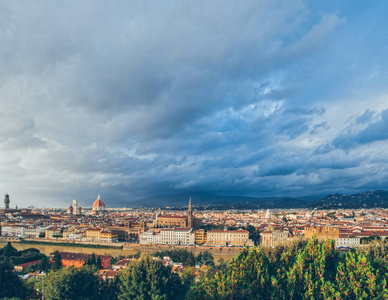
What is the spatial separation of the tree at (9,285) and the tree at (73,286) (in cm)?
232

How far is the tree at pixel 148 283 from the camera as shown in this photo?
12523mm

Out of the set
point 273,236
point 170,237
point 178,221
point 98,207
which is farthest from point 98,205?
point 273,236

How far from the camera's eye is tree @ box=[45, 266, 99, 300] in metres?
12.5

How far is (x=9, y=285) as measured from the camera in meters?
14.3

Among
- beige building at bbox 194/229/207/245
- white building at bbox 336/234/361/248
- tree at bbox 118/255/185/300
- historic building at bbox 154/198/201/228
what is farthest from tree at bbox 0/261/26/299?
historic building at bbox 154/198/201/228

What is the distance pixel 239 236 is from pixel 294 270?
3620cm

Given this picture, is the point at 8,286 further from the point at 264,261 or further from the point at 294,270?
the point at 294,270

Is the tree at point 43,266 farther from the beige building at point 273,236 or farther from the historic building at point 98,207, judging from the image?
the historic building at point 98,207

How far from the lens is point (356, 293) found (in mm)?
10344

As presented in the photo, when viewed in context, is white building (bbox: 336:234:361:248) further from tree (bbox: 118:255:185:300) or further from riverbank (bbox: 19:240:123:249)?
tree (bbox: 118:255:185:300)

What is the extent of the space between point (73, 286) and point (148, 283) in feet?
9.55

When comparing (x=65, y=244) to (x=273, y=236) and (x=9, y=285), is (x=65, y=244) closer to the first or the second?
(x=273, y=236)

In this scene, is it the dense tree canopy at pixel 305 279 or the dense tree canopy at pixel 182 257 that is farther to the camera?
the dense tree canopy at pixel 182 257

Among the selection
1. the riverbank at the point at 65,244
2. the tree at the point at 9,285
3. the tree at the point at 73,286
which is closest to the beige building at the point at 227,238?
the riverbank at the point at 65,244
